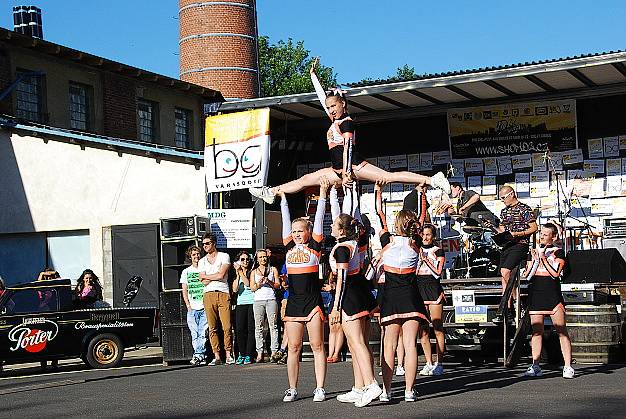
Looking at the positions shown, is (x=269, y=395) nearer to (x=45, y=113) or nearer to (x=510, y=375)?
(x=510, y=375)

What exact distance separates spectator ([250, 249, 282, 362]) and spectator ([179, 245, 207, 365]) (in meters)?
1.05

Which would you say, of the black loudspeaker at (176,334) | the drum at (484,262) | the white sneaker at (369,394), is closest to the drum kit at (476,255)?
the drum at (484,262)

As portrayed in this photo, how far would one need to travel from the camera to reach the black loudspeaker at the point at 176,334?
1848cm

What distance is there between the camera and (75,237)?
1032 inches

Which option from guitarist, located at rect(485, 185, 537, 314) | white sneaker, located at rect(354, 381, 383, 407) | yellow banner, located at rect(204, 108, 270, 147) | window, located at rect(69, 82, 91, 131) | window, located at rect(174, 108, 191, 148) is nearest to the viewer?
white sneaker, located at rect(354, 381, 383, 407)

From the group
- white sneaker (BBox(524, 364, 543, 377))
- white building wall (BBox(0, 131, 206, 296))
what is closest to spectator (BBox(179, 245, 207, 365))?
white building wall (BBox(0, 131, 206, 296))

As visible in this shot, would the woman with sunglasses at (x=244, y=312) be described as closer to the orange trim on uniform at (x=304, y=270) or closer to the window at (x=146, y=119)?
the orange trim on uniform at (x=304, y=270)

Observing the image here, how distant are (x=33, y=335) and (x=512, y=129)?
1034 cm

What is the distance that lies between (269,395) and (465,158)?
1150cm

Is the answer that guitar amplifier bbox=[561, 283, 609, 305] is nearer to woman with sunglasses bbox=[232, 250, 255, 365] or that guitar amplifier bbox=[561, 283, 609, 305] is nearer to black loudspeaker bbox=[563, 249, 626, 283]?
black loudspeaker bbox=[563, 249, 626, 283]

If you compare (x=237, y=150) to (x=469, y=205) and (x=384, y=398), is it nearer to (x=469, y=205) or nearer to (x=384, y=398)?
(x=469, y=205)

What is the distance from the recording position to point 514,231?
50.5ft

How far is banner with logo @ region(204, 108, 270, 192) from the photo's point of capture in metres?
21.1

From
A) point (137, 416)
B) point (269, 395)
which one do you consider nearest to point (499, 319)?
point (269, 395)
